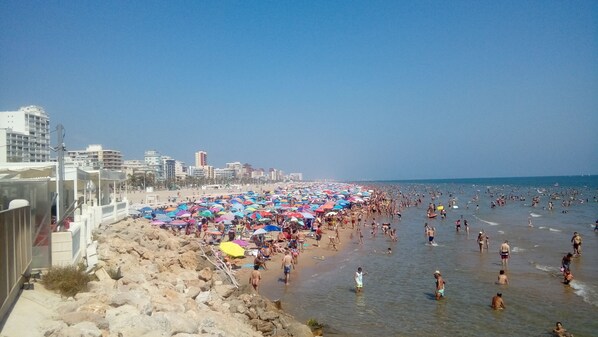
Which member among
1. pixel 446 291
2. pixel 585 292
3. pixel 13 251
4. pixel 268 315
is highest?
pixel 13 251

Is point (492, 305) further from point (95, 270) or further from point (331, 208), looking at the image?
point (331, 208)

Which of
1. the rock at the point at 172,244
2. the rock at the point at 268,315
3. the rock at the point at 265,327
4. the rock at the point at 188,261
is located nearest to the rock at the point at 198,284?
the rock at the point at 188,261

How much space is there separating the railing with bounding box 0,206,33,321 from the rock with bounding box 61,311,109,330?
0.75m

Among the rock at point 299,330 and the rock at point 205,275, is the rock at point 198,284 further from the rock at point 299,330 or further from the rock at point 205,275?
the rock at point 299,330

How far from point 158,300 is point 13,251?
2.87 meters

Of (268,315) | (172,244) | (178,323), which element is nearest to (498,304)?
(268,315)

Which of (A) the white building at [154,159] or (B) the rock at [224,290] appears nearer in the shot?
(B) the rock at [224,290]

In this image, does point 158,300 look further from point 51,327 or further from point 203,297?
point 51,327

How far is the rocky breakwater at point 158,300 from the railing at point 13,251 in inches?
27.1

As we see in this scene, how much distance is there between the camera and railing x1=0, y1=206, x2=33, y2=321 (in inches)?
215

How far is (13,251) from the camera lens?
5.96m

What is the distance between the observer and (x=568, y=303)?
13.2 meters

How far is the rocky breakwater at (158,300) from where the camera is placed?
616 centimetres

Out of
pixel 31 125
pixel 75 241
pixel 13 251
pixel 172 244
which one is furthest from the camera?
pixel 31 125
